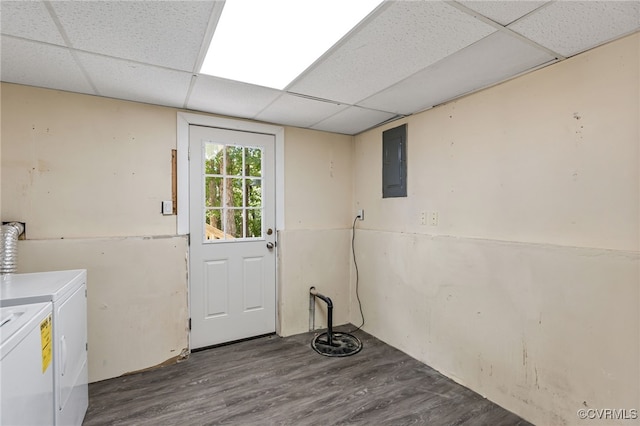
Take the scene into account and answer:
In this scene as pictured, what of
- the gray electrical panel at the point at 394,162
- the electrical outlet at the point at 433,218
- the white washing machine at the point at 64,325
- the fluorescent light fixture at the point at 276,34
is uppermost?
the fluorescent light fixture at the point at 276,34

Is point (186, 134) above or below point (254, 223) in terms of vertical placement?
above

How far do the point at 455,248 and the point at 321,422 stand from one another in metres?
1.58

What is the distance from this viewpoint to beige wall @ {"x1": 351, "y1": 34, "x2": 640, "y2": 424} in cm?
157

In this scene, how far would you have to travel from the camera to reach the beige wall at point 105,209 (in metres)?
2.19

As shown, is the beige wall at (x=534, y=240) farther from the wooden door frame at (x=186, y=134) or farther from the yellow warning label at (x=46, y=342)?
the yellow warning label at (x=46, y=342)

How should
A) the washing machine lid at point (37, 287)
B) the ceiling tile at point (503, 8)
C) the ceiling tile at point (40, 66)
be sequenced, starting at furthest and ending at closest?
the ceiling tile at point (40, 66) → the washing machine lid at point (37, 287) → the ceiling tile at point (503, 8)

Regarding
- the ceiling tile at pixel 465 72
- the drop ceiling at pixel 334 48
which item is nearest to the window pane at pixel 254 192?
the drop ceiling at pixel 334 48

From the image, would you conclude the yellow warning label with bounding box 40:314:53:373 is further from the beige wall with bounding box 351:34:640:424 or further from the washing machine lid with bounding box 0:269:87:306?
the beige wall with bounding box 351:34:640:424

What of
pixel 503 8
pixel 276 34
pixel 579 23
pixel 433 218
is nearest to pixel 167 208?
pixel 276 34

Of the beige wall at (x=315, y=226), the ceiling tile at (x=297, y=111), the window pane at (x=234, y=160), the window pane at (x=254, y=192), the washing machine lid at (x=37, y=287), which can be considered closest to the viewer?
the washing machine lid at (x=37, y=287)

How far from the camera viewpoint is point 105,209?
7.96ft

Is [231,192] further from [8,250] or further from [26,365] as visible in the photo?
[26,365]

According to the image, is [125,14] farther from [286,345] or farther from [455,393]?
[455,393]

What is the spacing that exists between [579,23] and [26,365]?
9.49 feet
